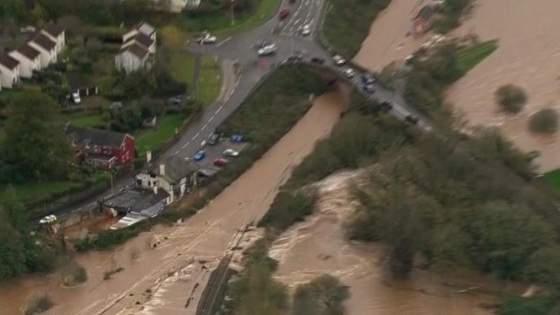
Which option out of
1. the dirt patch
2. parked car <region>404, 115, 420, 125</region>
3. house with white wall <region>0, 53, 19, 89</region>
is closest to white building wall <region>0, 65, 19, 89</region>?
house with white wall <region>0, 53, 19, 89</region>

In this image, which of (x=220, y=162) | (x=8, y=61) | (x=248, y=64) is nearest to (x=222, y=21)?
(x=248, y=64)

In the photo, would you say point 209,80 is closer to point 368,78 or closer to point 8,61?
point 368,78

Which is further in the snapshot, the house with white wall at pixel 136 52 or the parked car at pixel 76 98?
the house with white wall at pixel 136 52

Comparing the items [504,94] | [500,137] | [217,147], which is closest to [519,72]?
[504,94]

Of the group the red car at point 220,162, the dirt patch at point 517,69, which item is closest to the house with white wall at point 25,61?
the red car at point 220,162

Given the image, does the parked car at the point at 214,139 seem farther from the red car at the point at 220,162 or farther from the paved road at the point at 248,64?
the red car at the point at 220,162

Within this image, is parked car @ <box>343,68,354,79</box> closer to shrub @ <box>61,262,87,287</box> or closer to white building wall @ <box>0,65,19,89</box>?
white building wall @ <box>0,65,19,89</box>
